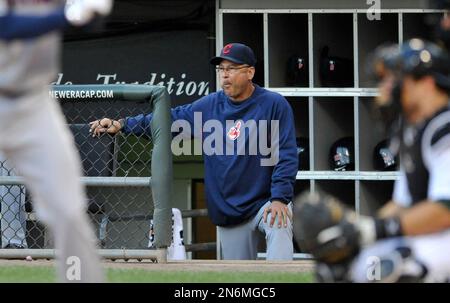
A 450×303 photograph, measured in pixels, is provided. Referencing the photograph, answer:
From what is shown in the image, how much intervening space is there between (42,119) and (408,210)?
141 centimetres

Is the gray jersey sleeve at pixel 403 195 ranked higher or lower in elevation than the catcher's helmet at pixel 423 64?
lower

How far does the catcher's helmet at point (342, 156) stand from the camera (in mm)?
10773

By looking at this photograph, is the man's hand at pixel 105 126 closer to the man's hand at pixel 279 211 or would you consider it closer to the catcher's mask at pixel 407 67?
the man's hand at pixel 279 211

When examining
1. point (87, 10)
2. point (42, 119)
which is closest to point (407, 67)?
point (87, 10)

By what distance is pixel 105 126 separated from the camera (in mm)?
8773

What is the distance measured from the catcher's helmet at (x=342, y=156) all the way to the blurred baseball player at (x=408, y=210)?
5.35 meters

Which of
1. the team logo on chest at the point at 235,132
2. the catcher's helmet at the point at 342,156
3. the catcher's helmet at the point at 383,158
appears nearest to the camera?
the team logo on chest at the point at 235,132

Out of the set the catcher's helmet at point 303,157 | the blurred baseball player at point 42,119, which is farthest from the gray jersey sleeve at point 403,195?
the catcher's helmet at point 303,157

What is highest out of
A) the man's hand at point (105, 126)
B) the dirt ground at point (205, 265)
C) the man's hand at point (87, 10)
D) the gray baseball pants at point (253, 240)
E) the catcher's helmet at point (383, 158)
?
the man's hand at point (87, 10)
